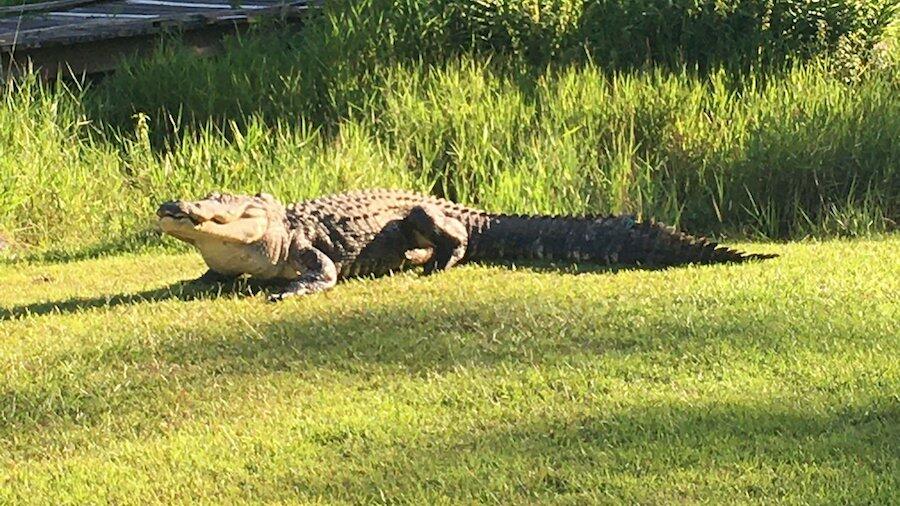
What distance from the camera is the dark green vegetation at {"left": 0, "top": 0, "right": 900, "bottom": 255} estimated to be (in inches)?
303

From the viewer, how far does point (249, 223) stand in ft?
19.3

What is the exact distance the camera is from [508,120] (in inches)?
333

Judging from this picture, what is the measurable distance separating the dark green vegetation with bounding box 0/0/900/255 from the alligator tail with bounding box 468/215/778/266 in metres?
0.97

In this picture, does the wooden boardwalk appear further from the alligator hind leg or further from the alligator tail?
the alligator tail

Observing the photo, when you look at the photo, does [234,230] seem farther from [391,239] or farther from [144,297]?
[391,239]

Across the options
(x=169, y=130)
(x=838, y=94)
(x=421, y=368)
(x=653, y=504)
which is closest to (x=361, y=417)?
(x=421, y=368)

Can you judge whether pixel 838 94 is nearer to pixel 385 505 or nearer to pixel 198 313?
pixel 198 313

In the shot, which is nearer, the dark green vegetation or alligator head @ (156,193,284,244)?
alligator head @ (156,193,284,244)

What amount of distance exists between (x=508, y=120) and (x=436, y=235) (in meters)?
2.23

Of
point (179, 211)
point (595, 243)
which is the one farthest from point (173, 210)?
point (595, 243)

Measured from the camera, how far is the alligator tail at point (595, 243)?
6202mm

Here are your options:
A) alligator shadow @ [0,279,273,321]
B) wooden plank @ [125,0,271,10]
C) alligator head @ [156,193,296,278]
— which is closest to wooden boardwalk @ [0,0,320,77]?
wooden plank @ [125,0,271,10]

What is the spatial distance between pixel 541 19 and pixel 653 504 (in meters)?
7.16

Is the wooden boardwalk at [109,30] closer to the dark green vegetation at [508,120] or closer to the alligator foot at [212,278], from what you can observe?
the dark green vegetation at [508,120]
